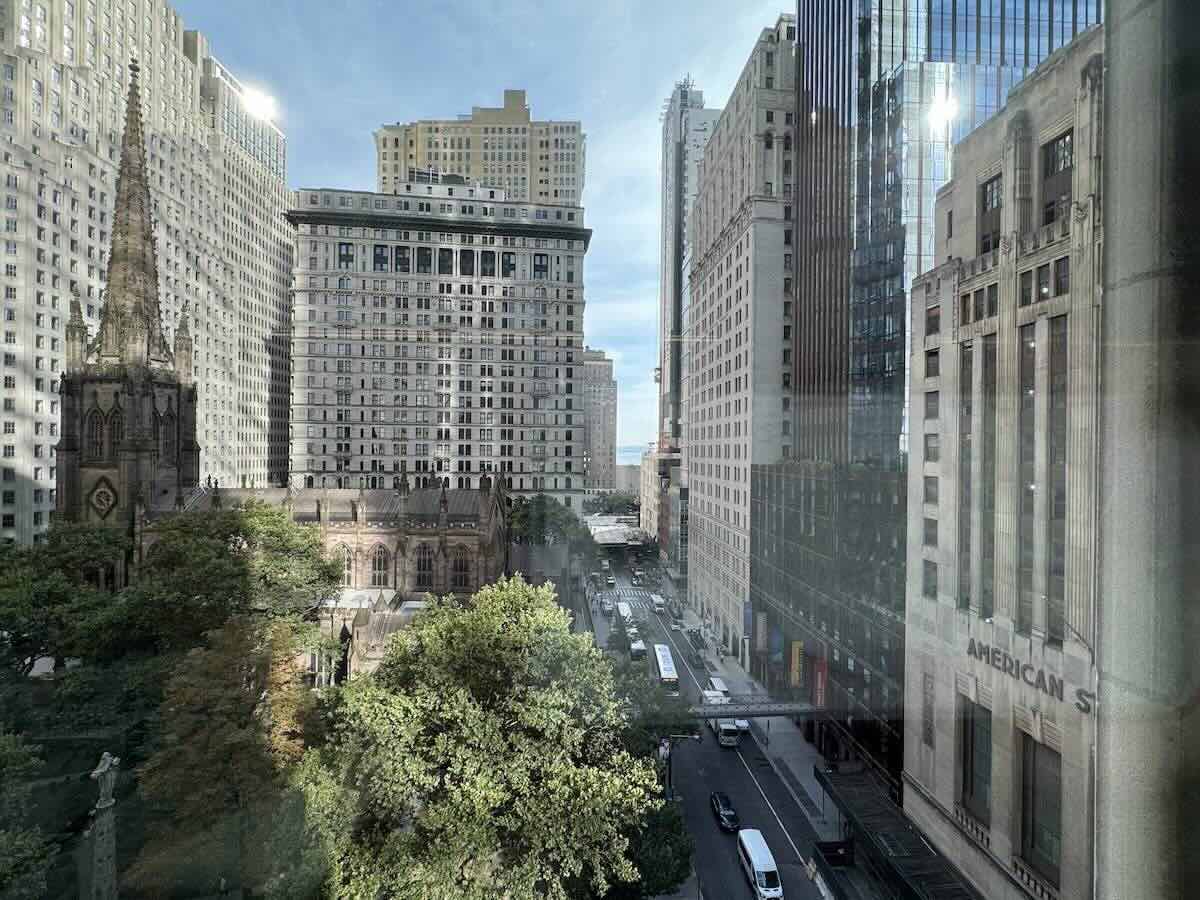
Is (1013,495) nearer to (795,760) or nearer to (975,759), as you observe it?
(975,759)

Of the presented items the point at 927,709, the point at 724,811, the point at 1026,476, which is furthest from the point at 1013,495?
the point at 724,811

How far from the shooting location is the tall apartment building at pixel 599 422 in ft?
29.6

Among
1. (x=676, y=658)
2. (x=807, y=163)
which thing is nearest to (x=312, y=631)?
(x=676, y=658)

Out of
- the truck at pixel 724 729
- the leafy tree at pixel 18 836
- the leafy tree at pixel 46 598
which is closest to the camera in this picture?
the leafy tree at pixel 18 836

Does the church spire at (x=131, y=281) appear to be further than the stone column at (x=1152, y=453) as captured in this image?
Yes

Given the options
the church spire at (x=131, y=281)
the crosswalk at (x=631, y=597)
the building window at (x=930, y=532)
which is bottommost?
the crosswalk at (x=631, y=597)

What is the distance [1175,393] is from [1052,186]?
3903 mm

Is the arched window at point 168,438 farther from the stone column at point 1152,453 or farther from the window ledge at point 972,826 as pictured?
the stone column at point 1152,453

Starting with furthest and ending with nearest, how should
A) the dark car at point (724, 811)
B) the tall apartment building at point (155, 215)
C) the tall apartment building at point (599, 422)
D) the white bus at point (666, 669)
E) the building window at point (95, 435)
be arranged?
1. the building window at point (95, 435)
2. the white bus at point (666, 669)
3. the tall apartment building at point (599, 422)
4. the dark car at point (724, 811)
5. the tall apartment building at point (155, 215)

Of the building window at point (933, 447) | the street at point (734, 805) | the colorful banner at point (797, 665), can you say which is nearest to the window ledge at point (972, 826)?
the building window at point (933, 447)

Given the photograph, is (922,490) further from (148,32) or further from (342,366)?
(148,32)

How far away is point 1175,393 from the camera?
3.29ft

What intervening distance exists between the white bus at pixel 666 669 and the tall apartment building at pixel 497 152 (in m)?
7.16

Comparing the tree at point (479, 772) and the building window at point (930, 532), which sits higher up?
the building window at point (930, 532)
